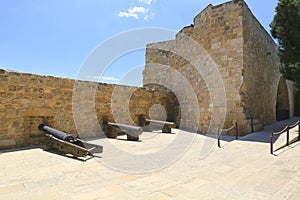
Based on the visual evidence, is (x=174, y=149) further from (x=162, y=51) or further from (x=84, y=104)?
(x=162, y=51)

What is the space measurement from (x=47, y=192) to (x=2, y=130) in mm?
3257

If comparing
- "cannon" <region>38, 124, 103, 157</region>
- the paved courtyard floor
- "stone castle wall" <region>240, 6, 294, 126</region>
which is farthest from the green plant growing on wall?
"cannon" <region>38, 124, 103, 157</region>

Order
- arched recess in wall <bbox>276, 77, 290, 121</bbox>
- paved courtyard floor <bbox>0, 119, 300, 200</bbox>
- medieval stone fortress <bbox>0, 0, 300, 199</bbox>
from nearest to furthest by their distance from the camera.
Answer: paved courtyard floor <bbox>0, 119, 300, 200</bbox>, medieval stone fortress <bbox>0, 0, 300, 199</bbox>, arched recess in wall <bbox>276, 77, 290, 121</bbox>

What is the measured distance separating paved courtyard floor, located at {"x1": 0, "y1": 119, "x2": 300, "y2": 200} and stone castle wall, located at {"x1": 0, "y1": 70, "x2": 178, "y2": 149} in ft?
2.62

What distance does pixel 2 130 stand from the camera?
180 inches

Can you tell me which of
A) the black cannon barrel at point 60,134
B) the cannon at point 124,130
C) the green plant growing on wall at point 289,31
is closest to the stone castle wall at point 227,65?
the green plant growing on wall at point 289,31

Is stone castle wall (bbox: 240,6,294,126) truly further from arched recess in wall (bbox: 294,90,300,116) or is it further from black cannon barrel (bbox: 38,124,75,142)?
arched recess in wall (bbox: 294,90,300,116)

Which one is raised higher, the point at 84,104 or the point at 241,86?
the point at 241,86

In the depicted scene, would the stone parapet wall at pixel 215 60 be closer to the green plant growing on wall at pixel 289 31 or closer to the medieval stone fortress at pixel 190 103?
the medieval stone fortress at pixel 190 103

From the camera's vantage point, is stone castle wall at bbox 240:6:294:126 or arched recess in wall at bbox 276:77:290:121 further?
arched recess in wall at bbox 276:77:290:121

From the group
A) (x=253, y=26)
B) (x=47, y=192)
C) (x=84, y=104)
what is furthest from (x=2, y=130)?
(x=253, y=26)

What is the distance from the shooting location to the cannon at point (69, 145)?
3.84 metres

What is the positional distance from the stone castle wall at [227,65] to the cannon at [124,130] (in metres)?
3.24

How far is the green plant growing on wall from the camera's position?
729 centimetres
